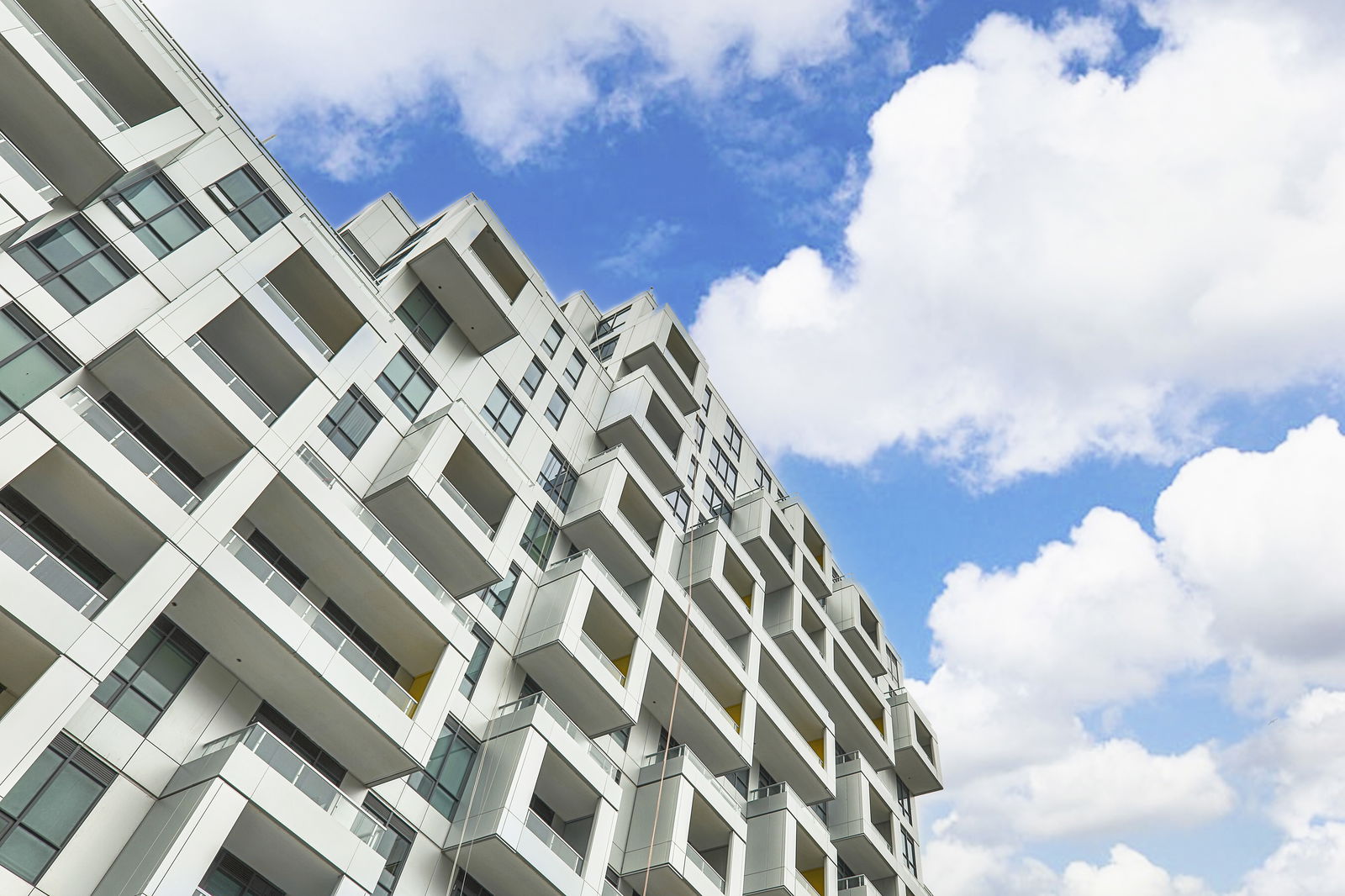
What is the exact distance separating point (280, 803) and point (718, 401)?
33.8 meters

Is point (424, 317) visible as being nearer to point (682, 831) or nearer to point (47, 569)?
point (47, 569)

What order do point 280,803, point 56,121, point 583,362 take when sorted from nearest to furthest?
1. point 280,803
2. point 56,121
3. point 583,362

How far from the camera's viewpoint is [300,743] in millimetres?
19719

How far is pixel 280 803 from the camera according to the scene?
16.6 meters

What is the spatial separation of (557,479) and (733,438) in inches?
742

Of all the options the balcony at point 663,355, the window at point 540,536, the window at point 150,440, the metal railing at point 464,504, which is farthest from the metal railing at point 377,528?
the balcony at point 663,355

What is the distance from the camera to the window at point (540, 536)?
28125 mm

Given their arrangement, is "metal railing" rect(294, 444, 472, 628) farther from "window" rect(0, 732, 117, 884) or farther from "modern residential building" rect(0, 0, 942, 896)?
"window" rect(0, 732, 117, 884)

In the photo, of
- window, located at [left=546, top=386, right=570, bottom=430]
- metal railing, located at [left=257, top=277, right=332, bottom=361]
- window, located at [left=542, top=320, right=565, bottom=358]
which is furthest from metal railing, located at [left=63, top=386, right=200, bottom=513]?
window, located at [left=542, top=320, right=565, bottom=358]

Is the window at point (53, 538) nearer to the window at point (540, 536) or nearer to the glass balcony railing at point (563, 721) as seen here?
the glass balcony railing at point (563, 721)

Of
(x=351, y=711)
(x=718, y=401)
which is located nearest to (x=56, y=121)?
(x=351, y=711)

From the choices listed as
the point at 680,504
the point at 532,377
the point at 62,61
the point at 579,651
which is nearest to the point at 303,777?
the point at 579,651

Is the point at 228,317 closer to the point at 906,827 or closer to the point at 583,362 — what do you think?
the point at 583,362

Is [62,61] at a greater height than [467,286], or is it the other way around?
[467,286]
